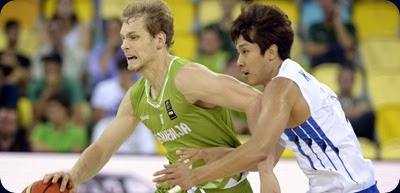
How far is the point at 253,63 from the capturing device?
4105mm

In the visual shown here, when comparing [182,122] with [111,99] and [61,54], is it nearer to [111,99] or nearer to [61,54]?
[111,99]

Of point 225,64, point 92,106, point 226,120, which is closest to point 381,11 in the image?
point 225,64

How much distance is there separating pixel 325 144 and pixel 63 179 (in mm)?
1547

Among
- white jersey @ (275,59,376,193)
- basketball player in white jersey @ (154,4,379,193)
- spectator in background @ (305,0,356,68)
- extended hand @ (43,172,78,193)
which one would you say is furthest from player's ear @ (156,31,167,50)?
spectator in background @ (305,0,356,68)

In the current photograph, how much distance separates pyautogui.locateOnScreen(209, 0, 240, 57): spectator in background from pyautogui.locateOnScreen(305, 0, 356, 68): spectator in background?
945mm

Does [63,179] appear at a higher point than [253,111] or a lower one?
lower

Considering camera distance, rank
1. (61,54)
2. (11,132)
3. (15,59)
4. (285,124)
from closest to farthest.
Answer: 1. (285,124)
2. (11,132)
3. (61,54)
4. (15,59)

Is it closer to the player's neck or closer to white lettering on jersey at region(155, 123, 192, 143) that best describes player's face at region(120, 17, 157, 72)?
the player's neck

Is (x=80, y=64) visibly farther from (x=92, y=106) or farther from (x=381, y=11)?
(x=381, y=11)

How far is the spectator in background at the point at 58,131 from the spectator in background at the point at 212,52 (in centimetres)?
165

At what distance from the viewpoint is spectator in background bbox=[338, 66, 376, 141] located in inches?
329

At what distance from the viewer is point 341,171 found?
390 centimetres

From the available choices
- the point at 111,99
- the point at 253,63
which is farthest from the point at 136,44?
the point at 111,99

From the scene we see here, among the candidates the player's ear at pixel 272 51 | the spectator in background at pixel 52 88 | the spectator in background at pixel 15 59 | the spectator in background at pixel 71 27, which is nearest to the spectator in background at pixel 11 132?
the spectator in background at pixel 52 88
